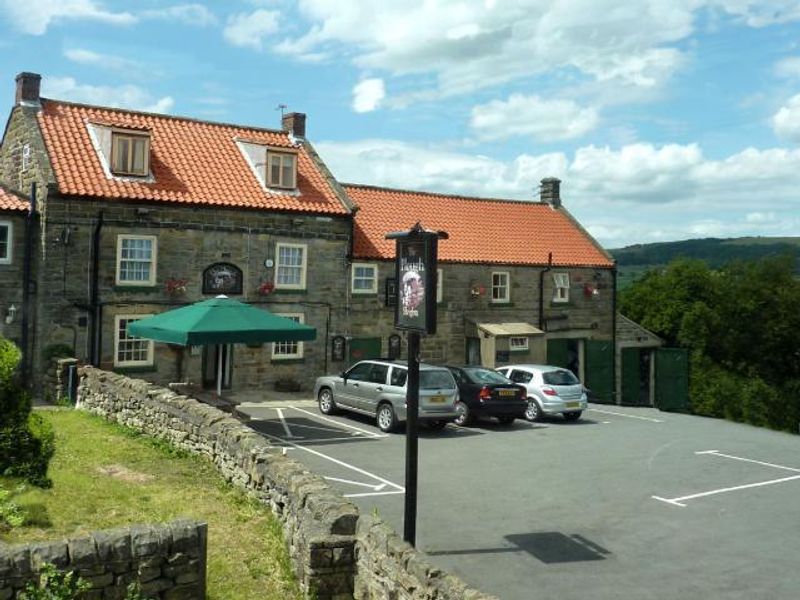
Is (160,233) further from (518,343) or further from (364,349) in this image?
(518,343)

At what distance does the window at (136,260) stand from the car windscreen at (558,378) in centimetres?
1187

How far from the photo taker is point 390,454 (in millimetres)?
15734

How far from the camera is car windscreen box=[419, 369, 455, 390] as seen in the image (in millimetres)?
18109

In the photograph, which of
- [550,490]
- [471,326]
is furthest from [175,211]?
[550,490]

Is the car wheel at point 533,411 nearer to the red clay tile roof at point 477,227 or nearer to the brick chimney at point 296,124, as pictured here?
the red clay tile roof at point 477,227

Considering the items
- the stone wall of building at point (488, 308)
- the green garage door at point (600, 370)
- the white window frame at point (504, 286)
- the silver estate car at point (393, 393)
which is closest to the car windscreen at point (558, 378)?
the silver estate car at point (393, 393)

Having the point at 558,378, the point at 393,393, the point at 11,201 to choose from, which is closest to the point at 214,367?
the point at 11,201

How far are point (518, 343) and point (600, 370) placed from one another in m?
5.74

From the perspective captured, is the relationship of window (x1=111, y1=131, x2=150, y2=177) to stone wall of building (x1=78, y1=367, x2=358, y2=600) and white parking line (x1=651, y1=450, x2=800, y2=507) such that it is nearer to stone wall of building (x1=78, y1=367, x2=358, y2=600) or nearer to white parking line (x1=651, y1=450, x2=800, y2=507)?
stone wall of building (x1=78, y1=367, x2=358, y2=600)

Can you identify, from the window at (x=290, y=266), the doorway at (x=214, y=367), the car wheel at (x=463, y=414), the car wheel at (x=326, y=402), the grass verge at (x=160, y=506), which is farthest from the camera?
the window at (x=290, y=266)

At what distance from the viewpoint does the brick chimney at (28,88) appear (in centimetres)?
2283

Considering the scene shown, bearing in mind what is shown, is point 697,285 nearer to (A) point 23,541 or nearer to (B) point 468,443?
(B) point 468,443

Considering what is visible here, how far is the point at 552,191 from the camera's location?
37.5m

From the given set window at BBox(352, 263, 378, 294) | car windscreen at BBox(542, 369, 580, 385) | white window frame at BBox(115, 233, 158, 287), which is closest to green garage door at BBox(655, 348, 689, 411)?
car windscreen at BBox(542, 369, 580, 385)
